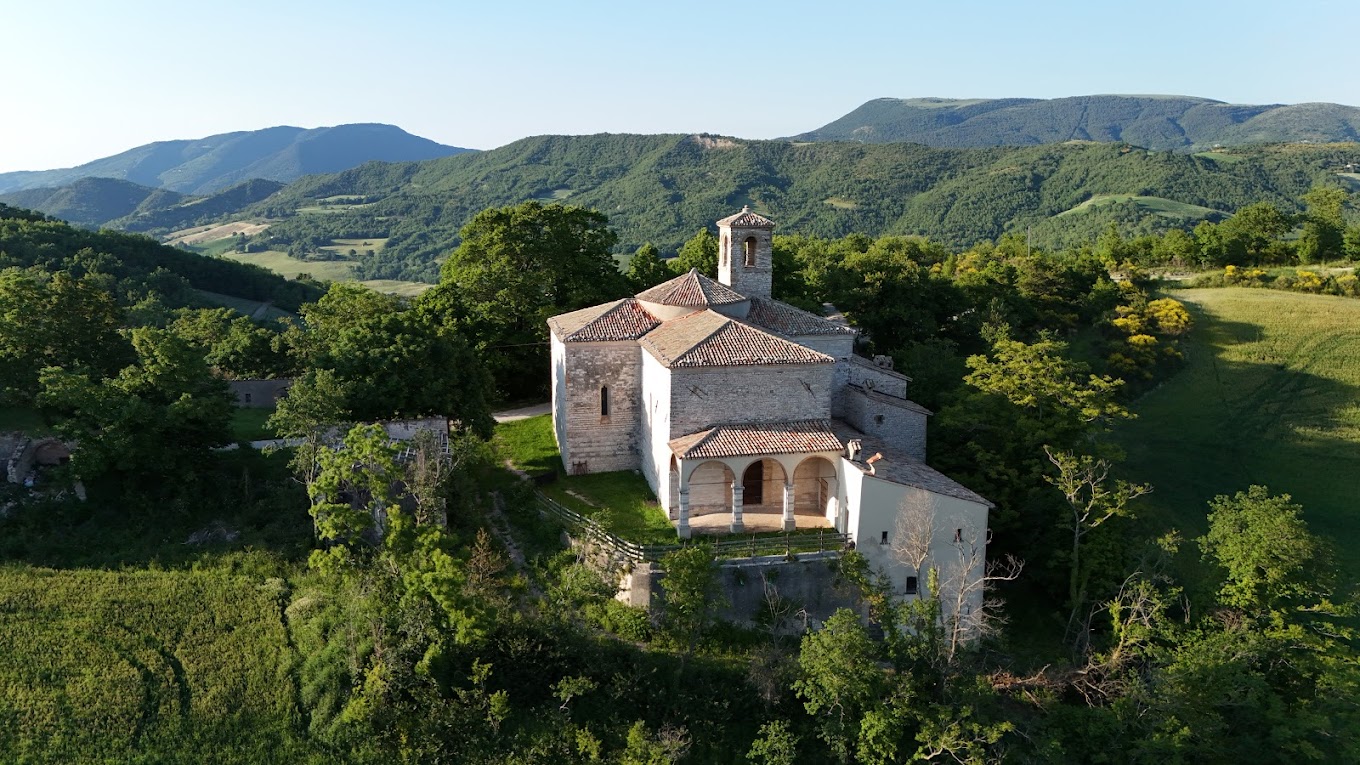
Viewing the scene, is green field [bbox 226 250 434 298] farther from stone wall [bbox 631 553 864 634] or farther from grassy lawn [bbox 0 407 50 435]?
stone wall [bbox 631 553 864 634]

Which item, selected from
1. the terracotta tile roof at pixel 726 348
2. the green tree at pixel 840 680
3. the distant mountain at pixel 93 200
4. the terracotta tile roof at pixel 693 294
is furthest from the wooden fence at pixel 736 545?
the distant mountain at pixel 93 200

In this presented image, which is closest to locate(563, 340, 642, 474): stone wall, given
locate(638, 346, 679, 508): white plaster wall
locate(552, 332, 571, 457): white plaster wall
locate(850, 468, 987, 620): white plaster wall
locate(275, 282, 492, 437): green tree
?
locate(552, 332, 571, 457): white plaster wall

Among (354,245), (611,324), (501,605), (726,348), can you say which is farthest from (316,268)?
(501,605)

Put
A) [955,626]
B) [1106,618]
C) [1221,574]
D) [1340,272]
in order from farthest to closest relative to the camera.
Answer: [1340,272] → [1106,618] → [1221,574] → [955,626]

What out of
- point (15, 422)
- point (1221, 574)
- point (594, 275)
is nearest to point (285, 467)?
point (15, 422)

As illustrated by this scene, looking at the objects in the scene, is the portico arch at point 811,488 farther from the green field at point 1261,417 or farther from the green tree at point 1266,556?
the green field at point 1261,417

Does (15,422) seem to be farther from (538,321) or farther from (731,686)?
(731,686)
